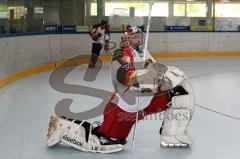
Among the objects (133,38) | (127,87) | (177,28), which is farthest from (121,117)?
(177,28)

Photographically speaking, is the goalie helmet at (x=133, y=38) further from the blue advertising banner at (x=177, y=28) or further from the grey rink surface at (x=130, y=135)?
the blue advertising banner at (x=177, y=28)

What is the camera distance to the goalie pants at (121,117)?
4.88 m

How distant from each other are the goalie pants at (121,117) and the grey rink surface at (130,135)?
9.1 inches

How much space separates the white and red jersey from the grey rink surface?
522 millimetres

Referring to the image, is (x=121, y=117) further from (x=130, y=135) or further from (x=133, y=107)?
(x=130, y=135)

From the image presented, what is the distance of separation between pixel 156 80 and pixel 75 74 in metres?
7.68

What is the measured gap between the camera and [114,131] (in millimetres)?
4957

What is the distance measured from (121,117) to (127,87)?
309 mm

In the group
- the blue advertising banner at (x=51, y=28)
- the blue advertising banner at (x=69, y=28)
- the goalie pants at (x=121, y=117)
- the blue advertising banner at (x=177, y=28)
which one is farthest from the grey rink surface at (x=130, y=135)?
the blue advertising banner at (x=177, y=28)

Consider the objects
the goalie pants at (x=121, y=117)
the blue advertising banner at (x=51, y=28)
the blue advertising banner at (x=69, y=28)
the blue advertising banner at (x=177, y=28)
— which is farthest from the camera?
the blue advertising banner at (x=177, y=28)

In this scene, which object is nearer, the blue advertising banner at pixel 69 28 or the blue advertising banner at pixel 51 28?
the blue advertising banner at pixel 51 28

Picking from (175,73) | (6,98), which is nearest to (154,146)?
(175,73)

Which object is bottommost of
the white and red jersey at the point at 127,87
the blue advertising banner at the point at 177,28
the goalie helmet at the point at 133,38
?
the white and red jersey at the point at 127,87

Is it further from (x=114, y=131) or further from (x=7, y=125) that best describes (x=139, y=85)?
(x=7, y=125)
